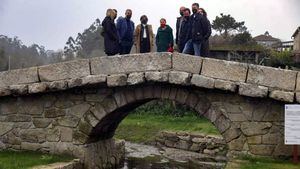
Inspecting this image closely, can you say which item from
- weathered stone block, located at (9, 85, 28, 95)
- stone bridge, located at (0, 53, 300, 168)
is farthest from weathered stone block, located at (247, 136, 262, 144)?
weathered stone block, located at (9, 85, 28, 95)

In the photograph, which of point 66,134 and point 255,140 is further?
point 66,134

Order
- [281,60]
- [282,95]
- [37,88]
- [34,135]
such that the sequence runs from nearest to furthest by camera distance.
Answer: [282,95]
[37,88]
[34,135]
[281,60]

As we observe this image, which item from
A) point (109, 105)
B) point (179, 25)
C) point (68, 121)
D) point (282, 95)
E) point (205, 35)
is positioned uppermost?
point (179, 25)

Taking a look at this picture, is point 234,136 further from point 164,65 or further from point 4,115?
point 4,115

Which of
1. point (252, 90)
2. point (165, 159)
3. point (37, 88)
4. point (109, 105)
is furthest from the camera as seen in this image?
point (165, 159)

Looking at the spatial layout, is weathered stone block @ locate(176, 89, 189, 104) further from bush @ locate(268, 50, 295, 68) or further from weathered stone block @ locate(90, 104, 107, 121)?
bush @ locate(268, 50, 295, 68)

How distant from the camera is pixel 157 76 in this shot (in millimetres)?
9133

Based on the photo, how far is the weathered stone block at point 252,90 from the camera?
854 centimetres

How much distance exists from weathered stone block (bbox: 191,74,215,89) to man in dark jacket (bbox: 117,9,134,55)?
2360 mm

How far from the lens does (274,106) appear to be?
8.83 metres

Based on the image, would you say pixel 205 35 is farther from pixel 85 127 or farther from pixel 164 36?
pixel 85 127

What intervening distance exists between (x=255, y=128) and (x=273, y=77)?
980 millimetres

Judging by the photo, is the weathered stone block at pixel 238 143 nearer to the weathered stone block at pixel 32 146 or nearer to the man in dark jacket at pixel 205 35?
the man in dark jacket at pixel 205 35

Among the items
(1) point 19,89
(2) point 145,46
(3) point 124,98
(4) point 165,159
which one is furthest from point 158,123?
(1) point 19,89
